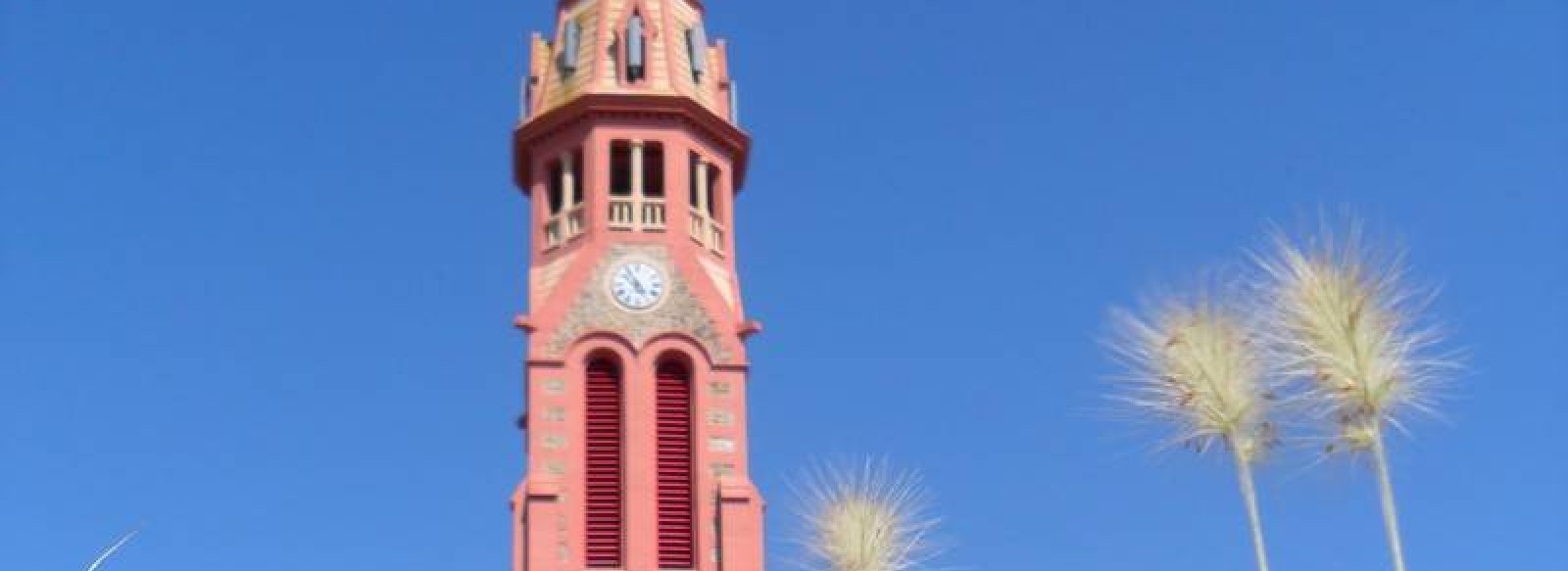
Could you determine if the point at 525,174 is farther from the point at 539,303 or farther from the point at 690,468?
the point at 690,468

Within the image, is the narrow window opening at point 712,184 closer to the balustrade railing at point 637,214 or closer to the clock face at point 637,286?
the balustrade railing at point 637,214

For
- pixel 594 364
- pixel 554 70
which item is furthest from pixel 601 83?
pixel 594 364

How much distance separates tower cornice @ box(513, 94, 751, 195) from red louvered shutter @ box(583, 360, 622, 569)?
6.65m

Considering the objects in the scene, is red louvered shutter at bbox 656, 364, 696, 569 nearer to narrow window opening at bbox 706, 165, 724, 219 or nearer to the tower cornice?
narrow window opening at bbox 706, 165, 724, 219

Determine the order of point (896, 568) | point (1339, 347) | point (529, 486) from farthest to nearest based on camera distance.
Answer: point (529, 486) → point (896, 568) → point (1339, 347)

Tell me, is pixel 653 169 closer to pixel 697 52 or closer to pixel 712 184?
pixel 712 184

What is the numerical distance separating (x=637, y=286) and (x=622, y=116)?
479 centimetres

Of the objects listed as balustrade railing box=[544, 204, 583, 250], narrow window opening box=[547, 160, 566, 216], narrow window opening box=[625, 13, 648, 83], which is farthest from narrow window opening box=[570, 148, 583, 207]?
narrow window opening box=[625, 13, 648, 83]

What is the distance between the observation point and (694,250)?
205 feet

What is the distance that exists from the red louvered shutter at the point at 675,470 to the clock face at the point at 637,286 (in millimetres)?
1616

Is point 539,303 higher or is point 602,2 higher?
point 602,2

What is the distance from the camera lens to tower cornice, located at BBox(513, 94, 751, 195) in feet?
209

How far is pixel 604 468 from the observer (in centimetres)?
5959

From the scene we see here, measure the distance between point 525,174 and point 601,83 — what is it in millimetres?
A: 3451
